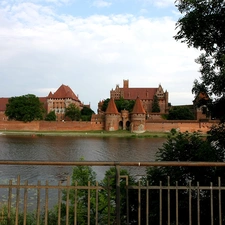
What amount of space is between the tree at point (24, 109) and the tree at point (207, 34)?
55700 mm

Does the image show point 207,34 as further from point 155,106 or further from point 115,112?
point 155,106

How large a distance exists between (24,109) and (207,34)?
5734cm

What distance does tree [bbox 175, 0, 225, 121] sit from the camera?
6.82 m

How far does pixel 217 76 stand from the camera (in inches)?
277

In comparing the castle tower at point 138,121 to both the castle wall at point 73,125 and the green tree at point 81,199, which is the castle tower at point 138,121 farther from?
the green tree at point 81,199

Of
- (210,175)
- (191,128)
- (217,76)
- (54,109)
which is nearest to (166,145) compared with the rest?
(210,175)

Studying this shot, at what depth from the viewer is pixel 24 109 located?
61.1 meters

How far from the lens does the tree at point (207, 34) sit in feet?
22.4

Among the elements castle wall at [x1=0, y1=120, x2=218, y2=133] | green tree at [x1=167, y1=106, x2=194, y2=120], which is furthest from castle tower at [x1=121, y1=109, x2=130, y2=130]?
green tree at [x1=167, y1=106, x2=194, y2=120]

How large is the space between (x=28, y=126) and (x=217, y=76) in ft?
183

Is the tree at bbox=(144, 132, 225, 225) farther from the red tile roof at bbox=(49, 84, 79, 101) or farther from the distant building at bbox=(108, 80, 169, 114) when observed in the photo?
the red tile roof at bbox=(49, 84, 79, 101)

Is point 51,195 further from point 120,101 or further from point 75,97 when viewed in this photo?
point 75,97

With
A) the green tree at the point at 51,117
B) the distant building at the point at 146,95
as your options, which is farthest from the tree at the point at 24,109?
the distant building at the point at 146,95

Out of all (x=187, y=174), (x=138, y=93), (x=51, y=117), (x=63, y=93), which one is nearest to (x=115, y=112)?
(x=51, y=117)
